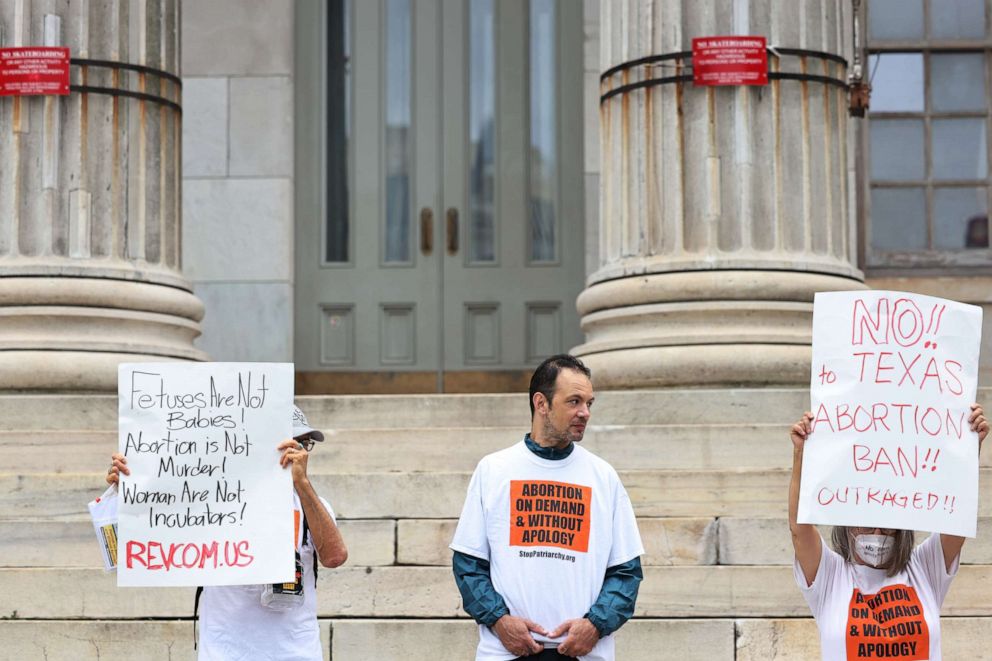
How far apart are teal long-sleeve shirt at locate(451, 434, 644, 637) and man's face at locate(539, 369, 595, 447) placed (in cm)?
9

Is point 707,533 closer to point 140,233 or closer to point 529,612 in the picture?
point 529,612

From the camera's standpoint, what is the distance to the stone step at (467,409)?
8797 millimetres

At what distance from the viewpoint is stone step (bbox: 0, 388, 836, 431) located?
346 inches

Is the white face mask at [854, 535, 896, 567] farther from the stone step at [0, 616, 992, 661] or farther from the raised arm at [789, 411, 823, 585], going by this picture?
the stone step at [0, 616, 992, 661]

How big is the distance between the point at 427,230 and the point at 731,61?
3.78 meters

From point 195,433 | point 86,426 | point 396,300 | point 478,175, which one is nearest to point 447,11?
point 478,175

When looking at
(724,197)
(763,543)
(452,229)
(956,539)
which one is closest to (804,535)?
(956,539)

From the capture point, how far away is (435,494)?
787 centimetres

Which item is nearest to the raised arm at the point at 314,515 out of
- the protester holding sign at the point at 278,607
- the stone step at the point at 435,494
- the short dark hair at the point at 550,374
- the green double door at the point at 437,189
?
the protester holding sign at the point at 278,607

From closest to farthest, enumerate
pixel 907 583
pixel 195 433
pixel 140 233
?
pixel 907 583
pixel 195 433
pixel 140 233

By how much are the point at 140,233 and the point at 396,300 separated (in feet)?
10.1

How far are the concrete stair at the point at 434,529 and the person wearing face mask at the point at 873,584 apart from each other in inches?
75.8

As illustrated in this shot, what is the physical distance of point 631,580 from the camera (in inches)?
212

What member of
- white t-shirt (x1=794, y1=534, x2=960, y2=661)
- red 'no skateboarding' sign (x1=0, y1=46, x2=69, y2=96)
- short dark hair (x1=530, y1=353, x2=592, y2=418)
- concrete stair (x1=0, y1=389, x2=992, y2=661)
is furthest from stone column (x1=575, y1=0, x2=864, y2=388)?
white t-shirt (x1=794, y1=534, x2=960, y2=661)
